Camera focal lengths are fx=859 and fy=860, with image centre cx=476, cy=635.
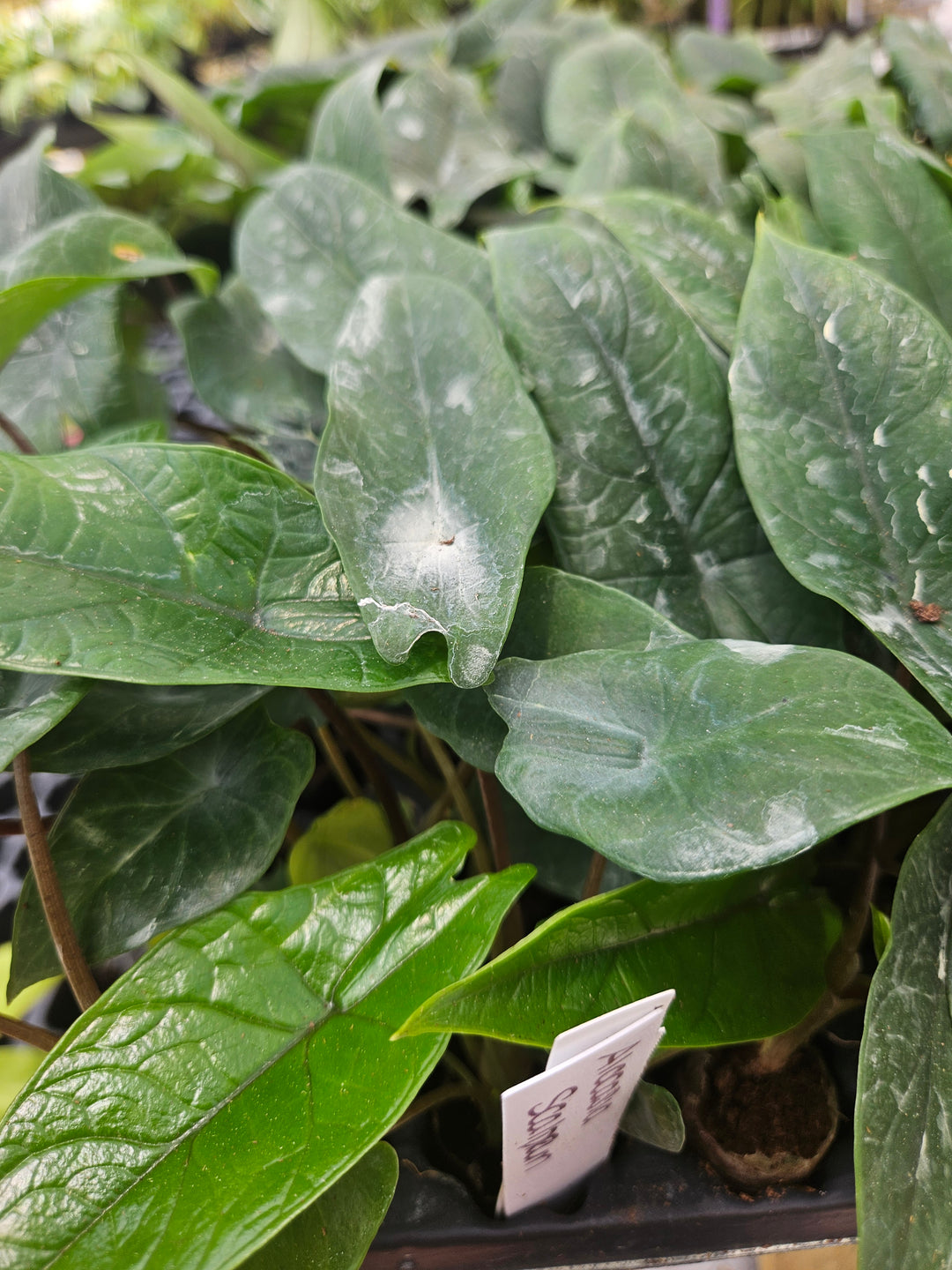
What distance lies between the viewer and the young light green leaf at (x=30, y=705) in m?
0.38

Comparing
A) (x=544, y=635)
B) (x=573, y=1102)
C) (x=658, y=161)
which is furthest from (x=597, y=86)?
(x=573, y=1102)

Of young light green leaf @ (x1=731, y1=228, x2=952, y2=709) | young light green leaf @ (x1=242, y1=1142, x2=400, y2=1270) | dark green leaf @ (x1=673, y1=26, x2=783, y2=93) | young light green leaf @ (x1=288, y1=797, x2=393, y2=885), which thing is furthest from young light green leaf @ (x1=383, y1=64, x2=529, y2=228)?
young light green leaf @ (x1=242, y1=1142, x2=400, y2=1270)

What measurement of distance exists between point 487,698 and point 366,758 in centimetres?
16

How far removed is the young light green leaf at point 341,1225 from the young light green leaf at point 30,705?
25 cm

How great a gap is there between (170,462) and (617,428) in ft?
0.87

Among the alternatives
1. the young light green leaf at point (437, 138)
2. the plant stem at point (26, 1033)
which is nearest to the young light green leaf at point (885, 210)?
the young light green leaf at point (437, 138)

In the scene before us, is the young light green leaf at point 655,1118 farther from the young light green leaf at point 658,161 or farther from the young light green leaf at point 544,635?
the young light green leaf at point 658,161

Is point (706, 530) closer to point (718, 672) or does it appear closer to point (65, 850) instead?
point (718, 672)

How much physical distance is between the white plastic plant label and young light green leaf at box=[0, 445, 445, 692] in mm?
178

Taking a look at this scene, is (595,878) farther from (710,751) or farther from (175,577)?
(175,577)

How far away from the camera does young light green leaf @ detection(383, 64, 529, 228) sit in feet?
3.09

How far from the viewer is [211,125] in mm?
1021

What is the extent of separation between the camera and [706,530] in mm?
542

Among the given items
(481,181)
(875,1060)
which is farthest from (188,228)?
(875,1060)
